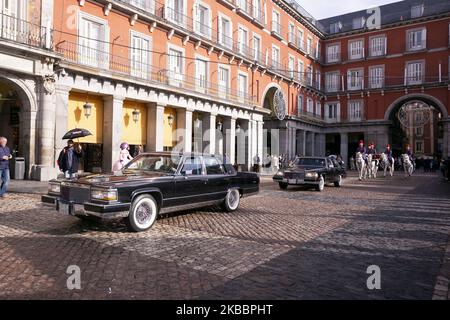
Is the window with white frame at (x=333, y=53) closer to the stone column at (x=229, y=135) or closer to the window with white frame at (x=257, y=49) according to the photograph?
the window with white frame at (x=257, y=49)

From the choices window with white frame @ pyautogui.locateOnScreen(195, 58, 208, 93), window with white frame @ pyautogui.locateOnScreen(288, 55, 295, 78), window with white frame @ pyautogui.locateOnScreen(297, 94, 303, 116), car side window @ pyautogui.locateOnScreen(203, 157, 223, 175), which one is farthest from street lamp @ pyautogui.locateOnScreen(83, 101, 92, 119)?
window with white frame @ pyautogui.locateOnScreen(297, 94, 303, 116)

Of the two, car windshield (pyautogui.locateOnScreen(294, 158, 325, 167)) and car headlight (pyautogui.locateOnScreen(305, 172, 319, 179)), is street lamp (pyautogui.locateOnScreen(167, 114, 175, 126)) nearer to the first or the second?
car windshield (pyautogui.locateOnScreen(294, 158, 325, 167))

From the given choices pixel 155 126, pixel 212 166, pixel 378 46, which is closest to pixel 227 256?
pixel 212 166

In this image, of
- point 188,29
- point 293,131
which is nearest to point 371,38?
point 293,131

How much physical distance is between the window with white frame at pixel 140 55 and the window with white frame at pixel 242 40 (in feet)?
33.3

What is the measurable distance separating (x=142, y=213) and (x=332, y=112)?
142ft

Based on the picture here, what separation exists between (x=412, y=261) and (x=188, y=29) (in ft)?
71.9

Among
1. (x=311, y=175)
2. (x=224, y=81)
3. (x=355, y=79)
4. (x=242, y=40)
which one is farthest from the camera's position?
(x=355, y=79)

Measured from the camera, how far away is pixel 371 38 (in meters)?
43.7

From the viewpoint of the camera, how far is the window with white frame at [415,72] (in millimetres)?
40806

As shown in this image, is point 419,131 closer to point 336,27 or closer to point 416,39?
point 416,39

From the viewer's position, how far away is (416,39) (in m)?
41.0

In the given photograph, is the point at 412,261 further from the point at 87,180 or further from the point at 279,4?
the point at 279,4

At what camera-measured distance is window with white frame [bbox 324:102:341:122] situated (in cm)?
4575
